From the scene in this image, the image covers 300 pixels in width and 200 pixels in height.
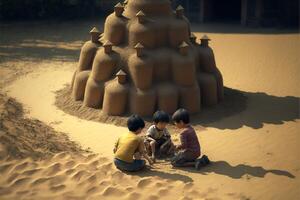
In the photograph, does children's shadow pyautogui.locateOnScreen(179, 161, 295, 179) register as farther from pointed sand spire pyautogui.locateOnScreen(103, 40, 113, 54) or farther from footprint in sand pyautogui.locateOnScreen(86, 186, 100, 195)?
pointed sand spire pyautogui.locateOnScreen(103, 40, 113, 54)

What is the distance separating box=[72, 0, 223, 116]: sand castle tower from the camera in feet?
24.3

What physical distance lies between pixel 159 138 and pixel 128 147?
2.58ft

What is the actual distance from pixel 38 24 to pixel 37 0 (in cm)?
114

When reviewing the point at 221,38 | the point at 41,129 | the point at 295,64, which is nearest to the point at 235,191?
the point at 41,129

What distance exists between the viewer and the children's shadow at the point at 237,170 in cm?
543

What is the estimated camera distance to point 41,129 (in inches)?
272

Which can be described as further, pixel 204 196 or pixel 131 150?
pixel 131 150

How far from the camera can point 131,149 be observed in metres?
5.36

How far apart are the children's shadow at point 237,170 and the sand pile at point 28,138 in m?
2.07

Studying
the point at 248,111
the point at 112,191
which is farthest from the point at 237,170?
the point at 248,111

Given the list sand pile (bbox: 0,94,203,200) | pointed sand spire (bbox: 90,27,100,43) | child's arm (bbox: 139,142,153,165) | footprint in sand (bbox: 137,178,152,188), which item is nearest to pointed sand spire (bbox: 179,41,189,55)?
pointed sand spire (bbox: 90,27,100,43)

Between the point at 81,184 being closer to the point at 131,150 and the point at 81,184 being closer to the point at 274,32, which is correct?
the point at 131,150

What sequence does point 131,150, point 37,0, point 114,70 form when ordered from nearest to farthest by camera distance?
point 131,150 < point 114,70 < point 37,0

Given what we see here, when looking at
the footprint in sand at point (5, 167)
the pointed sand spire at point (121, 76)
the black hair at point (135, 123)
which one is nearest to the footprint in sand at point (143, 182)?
the black hair at point (135, 123)
